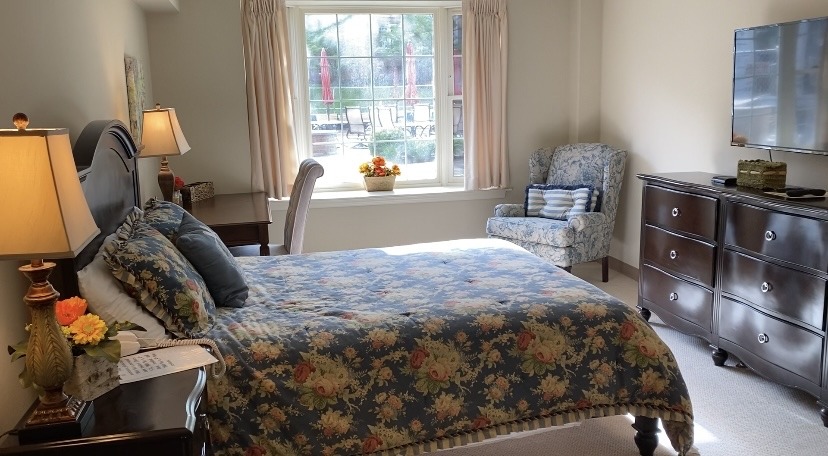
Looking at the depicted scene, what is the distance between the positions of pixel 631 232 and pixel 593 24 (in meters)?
1.73

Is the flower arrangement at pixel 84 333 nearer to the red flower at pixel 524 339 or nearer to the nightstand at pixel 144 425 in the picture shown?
the nightstand at pixel 144 425

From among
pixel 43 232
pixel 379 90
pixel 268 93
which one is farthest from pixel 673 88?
pixel 43 232

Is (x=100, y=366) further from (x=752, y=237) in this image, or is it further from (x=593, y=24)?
(x=593, y=24)

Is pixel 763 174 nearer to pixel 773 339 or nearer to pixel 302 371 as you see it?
pixel 773 339

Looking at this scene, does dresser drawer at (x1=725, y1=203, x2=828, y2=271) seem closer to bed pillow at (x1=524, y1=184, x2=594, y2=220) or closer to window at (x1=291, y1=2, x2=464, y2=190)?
bed pillow at (x1=524, y1=184, x2=594, y2=220)

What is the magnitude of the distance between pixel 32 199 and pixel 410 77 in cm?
469

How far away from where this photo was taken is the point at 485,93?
18.8ft

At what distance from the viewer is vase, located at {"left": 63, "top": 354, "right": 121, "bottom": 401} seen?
1.53 metres

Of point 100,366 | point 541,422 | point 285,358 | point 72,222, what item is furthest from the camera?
point 541,422

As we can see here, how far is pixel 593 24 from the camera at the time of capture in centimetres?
572

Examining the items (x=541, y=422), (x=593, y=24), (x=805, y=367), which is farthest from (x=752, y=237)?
(x=593, y=24)

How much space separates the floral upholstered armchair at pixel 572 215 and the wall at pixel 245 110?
46 centimetres

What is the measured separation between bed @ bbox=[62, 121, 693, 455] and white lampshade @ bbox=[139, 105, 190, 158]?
105cm

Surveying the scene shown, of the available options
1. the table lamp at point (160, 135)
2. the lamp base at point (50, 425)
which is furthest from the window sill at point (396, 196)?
the lamp base at point (50, 425)
